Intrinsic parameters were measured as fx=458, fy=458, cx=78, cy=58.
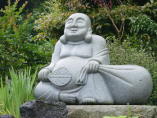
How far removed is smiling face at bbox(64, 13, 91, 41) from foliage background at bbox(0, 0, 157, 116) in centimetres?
150

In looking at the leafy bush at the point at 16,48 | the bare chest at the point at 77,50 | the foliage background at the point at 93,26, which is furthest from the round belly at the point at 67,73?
the leafy bush at the point at 16,48

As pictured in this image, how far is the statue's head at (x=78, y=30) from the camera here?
21.9ft

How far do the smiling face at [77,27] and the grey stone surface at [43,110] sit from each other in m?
1.38

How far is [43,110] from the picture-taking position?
18.2ft

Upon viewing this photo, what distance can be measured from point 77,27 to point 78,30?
2.1 inches

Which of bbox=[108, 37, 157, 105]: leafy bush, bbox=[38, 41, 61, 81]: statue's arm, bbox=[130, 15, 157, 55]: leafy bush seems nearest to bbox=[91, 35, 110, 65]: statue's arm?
bbox=[38, 41, 61, 81]: statue's arm

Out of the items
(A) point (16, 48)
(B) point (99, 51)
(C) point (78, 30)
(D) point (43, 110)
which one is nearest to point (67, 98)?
(D) point (43, 110)

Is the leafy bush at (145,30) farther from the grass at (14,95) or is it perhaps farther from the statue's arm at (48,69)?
the grass at (14,95)

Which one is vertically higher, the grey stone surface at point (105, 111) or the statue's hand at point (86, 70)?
the statue's hand at point (86, 70)

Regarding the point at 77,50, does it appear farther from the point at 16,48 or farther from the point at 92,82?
the point at 16,48

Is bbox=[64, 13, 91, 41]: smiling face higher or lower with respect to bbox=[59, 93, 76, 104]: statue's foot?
higher

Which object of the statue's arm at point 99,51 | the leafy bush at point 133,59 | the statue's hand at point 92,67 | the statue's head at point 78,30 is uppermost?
the statue's head at point 78,30

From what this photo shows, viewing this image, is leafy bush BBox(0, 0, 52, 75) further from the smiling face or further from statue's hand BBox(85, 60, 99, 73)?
statue's hand BBox(85, 60, 99, 73)

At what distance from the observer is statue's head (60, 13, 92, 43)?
262 inches
